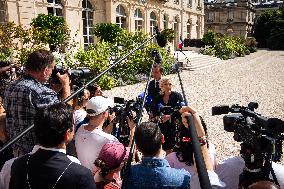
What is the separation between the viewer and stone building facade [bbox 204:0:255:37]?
55125 mm

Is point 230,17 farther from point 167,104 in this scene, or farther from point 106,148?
point 106,148

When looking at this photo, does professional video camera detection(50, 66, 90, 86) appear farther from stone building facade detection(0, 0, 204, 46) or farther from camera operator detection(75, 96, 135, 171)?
stone building facade detection(0, 0, 204, 46)

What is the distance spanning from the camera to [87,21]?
20484mm

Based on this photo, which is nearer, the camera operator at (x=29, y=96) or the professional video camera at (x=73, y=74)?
the camera operator at (x=29, y=96)

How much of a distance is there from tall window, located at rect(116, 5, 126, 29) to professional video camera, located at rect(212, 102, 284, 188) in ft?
72.0

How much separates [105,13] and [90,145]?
64.9 ft

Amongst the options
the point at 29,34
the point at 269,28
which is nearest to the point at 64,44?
the point at 29,34

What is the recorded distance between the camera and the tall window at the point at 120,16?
76.1 feet

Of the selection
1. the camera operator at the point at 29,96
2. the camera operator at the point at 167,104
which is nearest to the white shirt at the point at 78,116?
the camera operator at the point at 29,96

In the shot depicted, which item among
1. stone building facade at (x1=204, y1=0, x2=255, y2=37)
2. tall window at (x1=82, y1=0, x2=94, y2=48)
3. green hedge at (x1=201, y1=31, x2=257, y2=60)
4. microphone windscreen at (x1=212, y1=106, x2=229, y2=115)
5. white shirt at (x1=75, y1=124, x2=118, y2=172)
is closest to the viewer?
microphone windscreen at (x1=212, y1=106, x2=229, y2=115)

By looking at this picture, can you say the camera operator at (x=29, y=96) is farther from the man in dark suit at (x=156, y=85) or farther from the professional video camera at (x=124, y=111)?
the man in dark suit at (x=156, y=85)

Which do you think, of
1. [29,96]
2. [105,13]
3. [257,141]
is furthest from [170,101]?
[105,13]

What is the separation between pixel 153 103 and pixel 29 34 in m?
9.50

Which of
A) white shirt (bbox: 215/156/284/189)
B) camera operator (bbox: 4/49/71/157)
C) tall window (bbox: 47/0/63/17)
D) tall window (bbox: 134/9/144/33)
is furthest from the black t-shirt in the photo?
tall window (bbox: 134/9/144/33)
